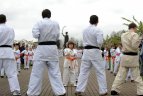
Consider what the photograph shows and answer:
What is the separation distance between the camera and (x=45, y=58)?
37.7 ft

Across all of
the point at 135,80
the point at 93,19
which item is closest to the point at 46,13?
the point at 93,19

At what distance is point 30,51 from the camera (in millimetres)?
32281

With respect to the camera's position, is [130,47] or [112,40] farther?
[112,40]

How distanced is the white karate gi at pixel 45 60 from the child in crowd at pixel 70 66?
402 cm

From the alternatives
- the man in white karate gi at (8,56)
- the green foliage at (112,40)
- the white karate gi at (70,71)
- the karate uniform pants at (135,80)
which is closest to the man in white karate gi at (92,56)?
the karate uniform pants at (135,80)

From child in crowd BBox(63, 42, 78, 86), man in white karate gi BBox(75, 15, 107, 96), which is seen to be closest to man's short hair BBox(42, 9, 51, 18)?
man in white karate gi BBox(75, 15, 107, 96)

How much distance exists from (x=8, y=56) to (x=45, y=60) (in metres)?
1.27

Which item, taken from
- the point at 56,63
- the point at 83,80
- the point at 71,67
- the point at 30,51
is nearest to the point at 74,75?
the point at 71,67

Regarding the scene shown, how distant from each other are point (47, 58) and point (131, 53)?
2717mm

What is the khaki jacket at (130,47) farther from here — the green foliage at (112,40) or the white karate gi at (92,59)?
the green foliage at (112,40)

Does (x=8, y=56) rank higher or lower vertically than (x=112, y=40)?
higher

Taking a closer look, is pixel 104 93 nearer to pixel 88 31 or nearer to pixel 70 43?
pixel 88 31

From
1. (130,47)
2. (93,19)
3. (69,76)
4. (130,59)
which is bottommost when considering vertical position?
(69,76)

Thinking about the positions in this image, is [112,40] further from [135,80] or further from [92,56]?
[92,56]
